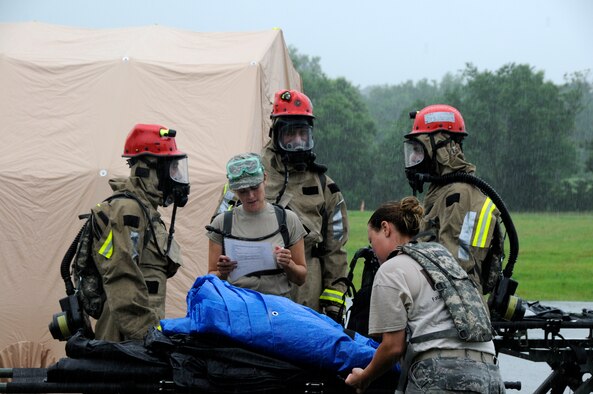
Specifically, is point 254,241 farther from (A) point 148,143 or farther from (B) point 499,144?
(B) point 499,144

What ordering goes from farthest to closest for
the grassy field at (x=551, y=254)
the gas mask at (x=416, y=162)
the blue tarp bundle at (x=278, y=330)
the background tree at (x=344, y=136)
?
1. the background tree at (x=344, y=136)
2. the grassy field at (x=551, y=254)
3. the gas mask at (x=416, y=162)
4. the blue tarp bundle at (x=278, y=330)

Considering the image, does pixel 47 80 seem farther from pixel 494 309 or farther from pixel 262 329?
pixel 262 329

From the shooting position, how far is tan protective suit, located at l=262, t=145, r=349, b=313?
5906 mm

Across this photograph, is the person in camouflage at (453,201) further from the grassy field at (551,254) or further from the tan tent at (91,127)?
the grassy field at (551,254)

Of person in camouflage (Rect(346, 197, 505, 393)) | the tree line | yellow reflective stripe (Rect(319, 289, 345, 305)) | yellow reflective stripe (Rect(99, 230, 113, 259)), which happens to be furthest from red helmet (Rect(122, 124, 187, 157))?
the tree line

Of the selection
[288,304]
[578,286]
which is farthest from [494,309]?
[578,286]

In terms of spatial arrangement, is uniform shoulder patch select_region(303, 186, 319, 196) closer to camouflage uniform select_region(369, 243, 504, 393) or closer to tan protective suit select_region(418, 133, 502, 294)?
tan protective suit select_region(418, 133, 502, 294)

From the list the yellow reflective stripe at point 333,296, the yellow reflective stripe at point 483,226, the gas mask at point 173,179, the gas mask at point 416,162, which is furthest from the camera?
the yellow reflective stripe at point 333,296

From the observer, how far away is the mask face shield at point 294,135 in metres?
6.01

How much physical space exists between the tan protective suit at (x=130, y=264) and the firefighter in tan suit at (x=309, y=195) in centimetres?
98

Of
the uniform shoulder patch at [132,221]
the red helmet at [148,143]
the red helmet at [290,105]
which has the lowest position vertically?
the uniform shoulder patch at [132,221]

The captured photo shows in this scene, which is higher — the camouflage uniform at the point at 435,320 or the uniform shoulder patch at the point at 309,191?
the uniform shoulder patch at the point at 309,191

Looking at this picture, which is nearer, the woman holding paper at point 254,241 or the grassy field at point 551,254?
the woman holding paper at point 254,241

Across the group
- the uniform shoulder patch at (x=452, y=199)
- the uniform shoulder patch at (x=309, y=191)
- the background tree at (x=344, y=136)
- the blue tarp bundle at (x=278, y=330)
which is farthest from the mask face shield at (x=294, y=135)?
the background tree at (x=344, y=136)
